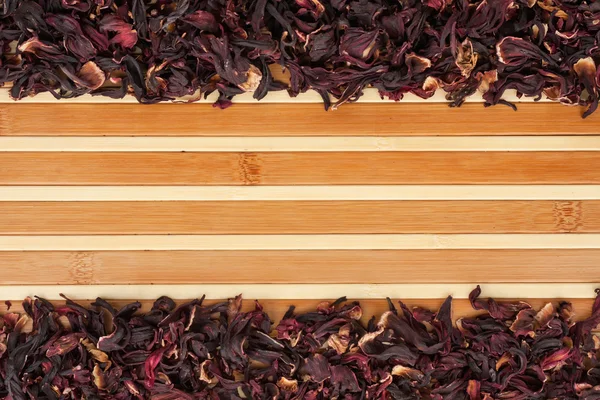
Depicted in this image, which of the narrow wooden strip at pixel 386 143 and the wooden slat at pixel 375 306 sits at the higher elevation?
the narrow wooden strip at pixel 386 143

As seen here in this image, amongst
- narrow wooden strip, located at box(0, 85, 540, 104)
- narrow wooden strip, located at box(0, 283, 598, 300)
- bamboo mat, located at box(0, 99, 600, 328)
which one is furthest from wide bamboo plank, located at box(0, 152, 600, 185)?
narrow wooden strip, located at box(0, 283, 598, 300)

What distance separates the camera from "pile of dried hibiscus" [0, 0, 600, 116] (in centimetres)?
101

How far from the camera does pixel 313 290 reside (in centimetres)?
109

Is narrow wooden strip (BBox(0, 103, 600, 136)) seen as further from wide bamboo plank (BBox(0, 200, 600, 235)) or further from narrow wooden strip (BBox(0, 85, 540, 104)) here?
wide bamboo plank (BBox(0, 200, 600, 235))

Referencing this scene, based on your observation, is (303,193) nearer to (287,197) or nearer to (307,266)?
(287,197)

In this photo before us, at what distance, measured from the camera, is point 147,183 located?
1.08 m

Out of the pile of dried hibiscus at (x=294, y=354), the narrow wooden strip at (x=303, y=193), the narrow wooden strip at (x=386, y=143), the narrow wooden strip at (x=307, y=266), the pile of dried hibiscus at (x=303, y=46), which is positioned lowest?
the pile of dried hibiscus at (x=294, y=354)

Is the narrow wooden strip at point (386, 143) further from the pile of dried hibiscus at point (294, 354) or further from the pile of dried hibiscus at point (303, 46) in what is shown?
the pile of dried hibiscus at point (294, 354)

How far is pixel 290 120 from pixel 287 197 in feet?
0.52

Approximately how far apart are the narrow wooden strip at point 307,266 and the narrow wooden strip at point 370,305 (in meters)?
0.04

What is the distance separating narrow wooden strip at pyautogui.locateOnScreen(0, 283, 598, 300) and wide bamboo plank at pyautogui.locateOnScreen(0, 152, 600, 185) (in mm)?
214

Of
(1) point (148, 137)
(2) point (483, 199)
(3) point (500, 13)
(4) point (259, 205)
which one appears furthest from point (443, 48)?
(1) point (148, 137)

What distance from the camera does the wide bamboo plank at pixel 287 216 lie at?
3.54 feet

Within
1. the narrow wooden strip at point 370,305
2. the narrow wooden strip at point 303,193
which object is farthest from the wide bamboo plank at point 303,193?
the narrow wooden strip at point 370,305
